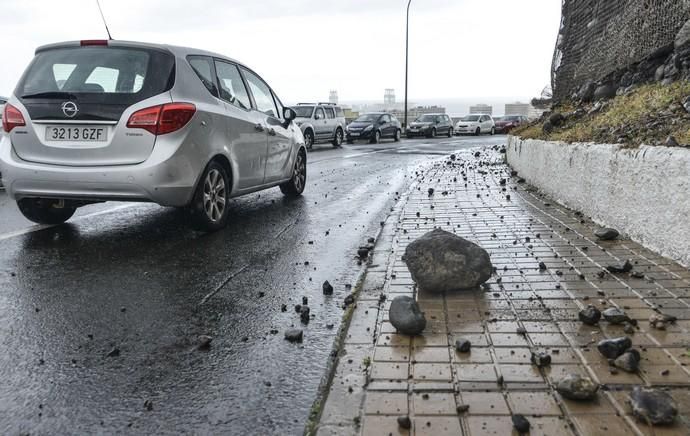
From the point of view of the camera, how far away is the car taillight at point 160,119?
18.5 feet

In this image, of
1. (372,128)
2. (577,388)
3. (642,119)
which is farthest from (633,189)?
(372,128)

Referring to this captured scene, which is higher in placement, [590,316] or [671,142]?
[671,142]

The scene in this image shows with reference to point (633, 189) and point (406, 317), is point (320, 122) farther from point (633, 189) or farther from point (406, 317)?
point (406, 317)

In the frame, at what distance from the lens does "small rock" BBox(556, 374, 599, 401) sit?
2.62 metres

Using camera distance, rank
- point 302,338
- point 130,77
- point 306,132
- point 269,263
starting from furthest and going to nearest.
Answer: point 306,132 → point 130,77 → point 269,263 → point 302,338

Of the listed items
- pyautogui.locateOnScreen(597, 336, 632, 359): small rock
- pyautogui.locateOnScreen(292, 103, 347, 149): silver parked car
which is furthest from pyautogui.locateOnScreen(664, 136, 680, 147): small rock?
pyautogui.locateOnScreen(292, 103, 347, 149): silver parked car

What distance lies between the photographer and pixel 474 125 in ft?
147

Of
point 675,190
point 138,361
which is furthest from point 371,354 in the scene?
point 675,190

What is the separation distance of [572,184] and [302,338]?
4926 mm

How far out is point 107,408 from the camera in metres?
2.69

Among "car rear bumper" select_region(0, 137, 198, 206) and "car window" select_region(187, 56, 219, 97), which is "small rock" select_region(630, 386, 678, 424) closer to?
"car rear bumper" select_region(0, 137, 198, 206)

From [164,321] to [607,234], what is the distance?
4043 mm

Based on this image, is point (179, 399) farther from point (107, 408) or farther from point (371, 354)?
point (371, 354)

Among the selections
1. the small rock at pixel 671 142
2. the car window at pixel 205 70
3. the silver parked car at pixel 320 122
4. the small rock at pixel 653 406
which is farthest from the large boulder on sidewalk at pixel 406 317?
the silver parked car at pixel 320 122
